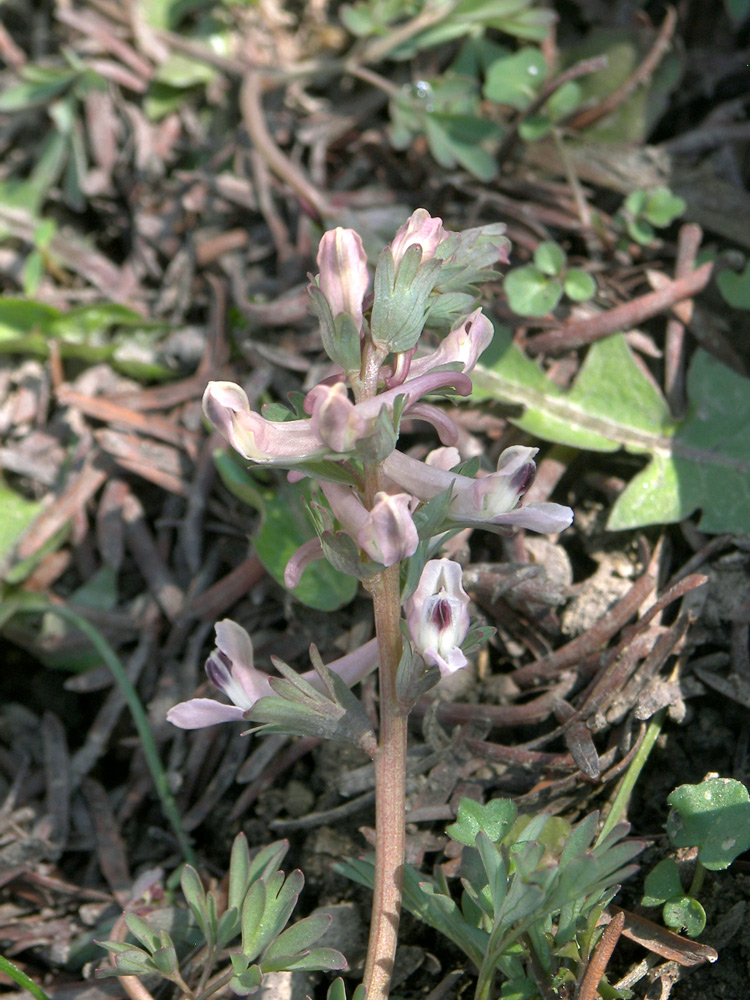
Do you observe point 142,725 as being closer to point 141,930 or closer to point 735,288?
point 141,930

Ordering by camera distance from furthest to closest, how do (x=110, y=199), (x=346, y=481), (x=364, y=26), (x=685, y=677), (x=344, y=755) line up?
1. (x=110, y=199)
2. (x=364, y=26)
3. (x=344, y=755)
4. (x=685, y=677)
5. (x=346, y=481)

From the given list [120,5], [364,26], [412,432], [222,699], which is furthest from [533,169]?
[222,699]

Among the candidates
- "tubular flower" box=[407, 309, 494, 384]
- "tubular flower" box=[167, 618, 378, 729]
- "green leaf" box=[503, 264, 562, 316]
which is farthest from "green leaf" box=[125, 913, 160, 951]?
"green leaf" box=[503, 264, 562, 316]

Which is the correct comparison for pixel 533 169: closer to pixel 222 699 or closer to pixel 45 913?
pixel 222 699

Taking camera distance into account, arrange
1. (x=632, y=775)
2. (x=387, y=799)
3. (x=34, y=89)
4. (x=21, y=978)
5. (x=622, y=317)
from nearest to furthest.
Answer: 1. (x=387, y=799)
2. (x=21, y=978)
3. (x=632, y=775)
4. (x=622, y=317)
5. (x=34, y=89)

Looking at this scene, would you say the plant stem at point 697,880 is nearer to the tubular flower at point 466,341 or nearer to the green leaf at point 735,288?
the tubular flower at point 466,341

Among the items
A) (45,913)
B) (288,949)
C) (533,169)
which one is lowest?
(45,913)

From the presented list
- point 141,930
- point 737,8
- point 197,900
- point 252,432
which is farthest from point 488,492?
point 737,8
